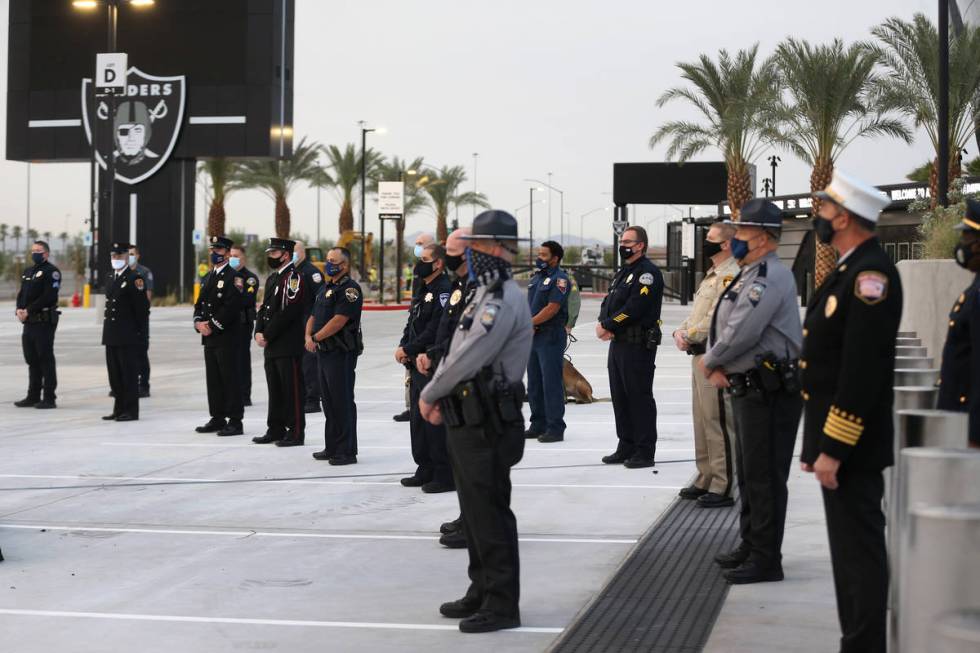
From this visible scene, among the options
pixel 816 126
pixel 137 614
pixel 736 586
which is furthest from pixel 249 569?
pixel 816 126

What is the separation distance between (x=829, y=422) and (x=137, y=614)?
3405 millimetres

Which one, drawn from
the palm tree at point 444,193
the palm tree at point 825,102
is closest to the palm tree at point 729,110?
the palm tree at point 825,102

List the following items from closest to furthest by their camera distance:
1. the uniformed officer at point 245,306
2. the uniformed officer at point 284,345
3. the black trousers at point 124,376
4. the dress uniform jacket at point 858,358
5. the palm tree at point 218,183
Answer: the dress uniform jacket at point 858,358, the uniformed officer at point 284,345, the uniformed officer at point 245,306, the black trousers at point 124,376, the palm tree at point 218,183

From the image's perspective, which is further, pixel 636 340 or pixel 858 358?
pixel 636 340

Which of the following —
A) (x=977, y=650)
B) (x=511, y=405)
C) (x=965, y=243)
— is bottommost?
(x=977, y=650)

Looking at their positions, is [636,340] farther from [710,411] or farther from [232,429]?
[232,429]

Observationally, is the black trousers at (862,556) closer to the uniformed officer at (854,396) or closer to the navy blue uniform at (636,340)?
the uniformed officer at (854,396)

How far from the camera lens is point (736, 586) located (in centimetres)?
651

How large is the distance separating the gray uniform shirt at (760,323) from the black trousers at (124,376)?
8.58 m

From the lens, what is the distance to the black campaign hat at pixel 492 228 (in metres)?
5.97

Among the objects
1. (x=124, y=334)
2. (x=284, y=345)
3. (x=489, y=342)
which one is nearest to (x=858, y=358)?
(x=489, y=342)

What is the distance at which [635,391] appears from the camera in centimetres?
1027

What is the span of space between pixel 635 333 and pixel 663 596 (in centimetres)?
408

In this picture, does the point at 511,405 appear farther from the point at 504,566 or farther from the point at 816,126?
the point at 816,126
